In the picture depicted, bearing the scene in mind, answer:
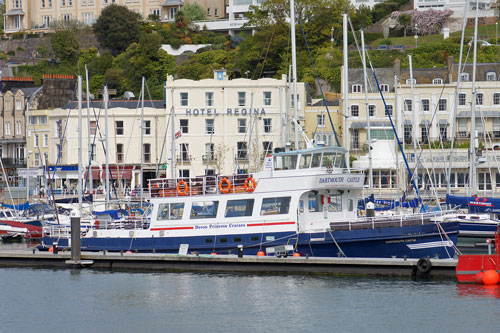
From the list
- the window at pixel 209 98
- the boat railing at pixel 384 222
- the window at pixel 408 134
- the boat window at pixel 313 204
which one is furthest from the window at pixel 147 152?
the boat railing at pixel 384 222

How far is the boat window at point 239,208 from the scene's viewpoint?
3722 cm

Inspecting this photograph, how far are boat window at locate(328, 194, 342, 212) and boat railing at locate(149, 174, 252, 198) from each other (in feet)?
10.1

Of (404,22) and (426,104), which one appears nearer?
(426,104)

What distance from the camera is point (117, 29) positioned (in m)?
107

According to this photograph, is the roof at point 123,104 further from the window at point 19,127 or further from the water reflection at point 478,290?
the water reflection at point 478,290

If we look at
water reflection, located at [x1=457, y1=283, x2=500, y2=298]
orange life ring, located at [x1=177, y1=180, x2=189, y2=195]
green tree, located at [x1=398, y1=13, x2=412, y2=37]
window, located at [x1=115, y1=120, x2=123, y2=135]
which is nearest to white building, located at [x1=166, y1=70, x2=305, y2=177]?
window, located at [x1=115, y1=120, x2=123, y2=135]

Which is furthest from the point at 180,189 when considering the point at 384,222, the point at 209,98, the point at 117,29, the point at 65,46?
the point at 65,46

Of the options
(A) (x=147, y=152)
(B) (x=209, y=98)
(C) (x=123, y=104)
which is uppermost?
(B) (x=209, y=98)

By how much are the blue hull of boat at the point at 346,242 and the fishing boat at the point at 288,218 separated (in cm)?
4

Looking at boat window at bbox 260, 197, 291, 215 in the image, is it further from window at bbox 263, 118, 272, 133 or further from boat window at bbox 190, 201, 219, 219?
window at bbox 263, 118, 272, 133

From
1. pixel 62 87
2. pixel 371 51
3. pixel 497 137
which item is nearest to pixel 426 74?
pixel 497 137

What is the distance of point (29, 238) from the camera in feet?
179

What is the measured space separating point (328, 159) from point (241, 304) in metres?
7.69

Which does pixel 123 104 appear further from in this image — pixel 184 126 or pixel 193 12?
pixel 193 12
